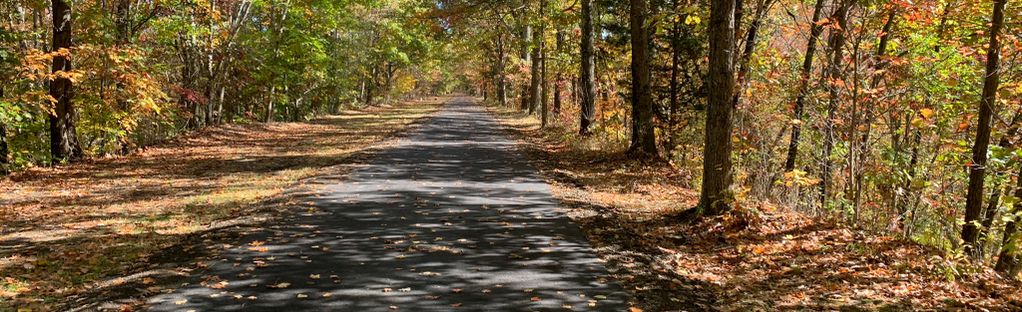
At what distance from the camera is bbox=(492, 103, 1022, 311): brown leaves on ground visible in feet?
17.8

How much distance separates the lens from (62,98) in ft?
46.1

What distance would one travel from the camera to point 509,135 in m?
22.8

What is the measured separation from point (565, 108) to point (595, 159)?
12.2 m

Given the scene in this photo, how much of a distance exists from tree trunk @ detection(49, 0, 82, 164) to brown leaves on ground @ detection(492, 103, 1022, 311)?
10805mm

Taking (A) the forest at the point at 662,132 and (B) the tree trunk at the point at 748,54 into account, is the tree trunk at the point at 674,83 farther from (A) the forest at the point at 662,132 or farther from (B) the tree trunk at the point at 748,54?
(B) the tree trunk at the point at 748,54

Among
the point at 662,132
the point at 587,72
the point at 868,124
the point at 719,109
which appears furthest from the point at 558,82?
the point at 719,109

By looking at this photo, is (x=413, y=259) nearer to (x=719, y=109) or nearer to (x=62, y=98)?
(x=719, y=109)

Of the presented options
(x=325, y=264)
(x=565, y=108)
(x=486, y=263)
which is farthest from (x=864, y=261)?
(x=565, y=108)

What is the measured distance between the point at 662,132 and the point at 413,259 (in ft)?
33.0

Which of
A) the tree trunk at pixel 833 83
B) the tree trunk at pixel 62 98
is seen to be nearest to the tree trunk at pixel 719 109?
the tree trunk at pixel 833 83

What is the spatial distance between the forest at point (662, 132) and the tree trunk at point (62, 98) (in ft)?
0.14

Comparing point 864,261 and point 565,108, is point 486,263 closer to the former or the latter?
point 864,261

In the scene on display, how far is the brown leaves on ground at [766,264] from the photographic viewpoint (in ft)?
17.8

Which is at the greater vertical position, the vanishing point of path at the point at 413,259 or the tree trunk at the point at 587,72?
the tree trunk at the point at 587,72
